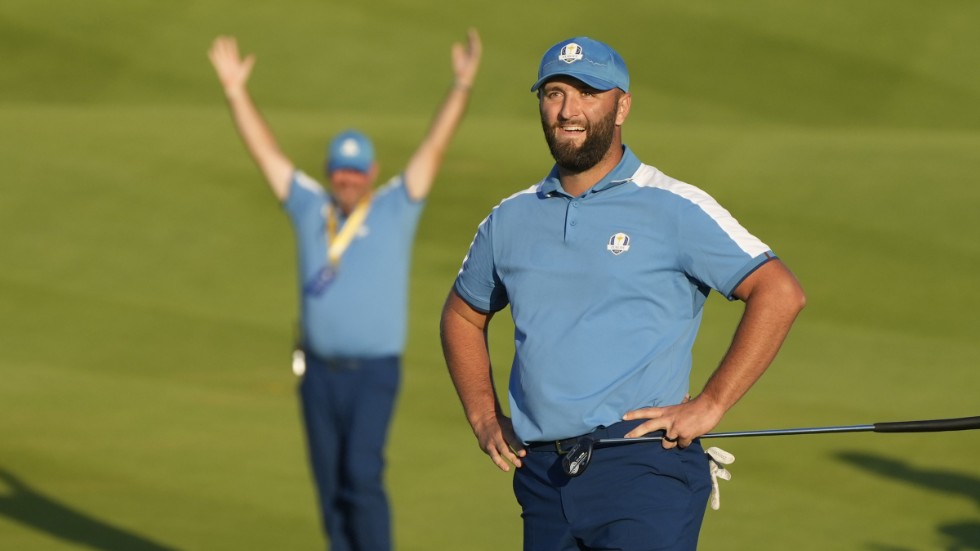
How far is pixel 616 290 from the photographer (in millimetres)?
5875

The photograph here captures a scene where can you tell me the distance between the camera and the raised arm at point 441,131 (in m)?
9.62

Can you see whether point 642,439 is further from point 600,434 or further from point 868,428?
point 868,428

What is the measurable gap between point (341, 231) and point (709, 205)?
4033 millimetres

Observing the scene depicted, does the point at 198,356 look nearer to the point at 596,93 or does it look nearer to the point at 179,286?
the point at 179,286

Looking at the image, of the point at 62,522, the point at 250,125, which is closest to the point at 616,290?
the point at 250,125

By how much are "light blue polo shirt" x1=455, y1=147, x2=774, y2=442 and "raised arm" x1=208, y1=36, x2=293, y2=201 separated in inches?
158

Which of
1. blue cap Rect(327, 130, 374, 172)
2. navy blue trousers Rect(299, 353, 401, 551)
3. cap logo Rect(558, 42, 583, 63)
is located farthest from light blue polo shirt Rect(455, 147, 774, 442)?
blue cap Rect(327, 130, 374, 172)

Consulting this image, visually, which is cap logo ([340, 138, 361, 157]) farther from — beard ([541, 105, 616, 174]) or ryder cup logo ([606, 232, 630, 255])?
ryder cup logo ([606, 232, 630, 255])

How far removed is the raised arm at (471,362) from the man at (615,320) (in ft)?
0.77

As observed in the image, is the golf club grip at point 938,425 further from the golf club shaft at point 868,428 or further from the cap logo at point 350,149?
the cap logo at point 350,149

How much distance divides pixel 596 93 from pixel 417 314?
11.3m

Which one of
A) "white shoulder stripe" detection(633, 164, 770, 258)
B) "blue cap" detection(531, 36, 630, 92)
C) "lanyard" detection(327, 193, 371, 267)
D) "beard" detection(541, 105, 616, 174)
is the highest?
"blue cap" detection(531, 36, 630, 92)

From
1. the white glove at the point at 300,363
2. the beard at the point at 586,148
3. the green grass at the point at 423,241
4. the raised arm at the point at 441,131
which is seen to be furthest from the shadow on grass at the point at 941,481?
the beard at the point at 586,148

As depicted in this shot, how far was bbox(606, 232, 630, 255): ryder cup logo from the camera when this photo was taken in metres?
5.88
